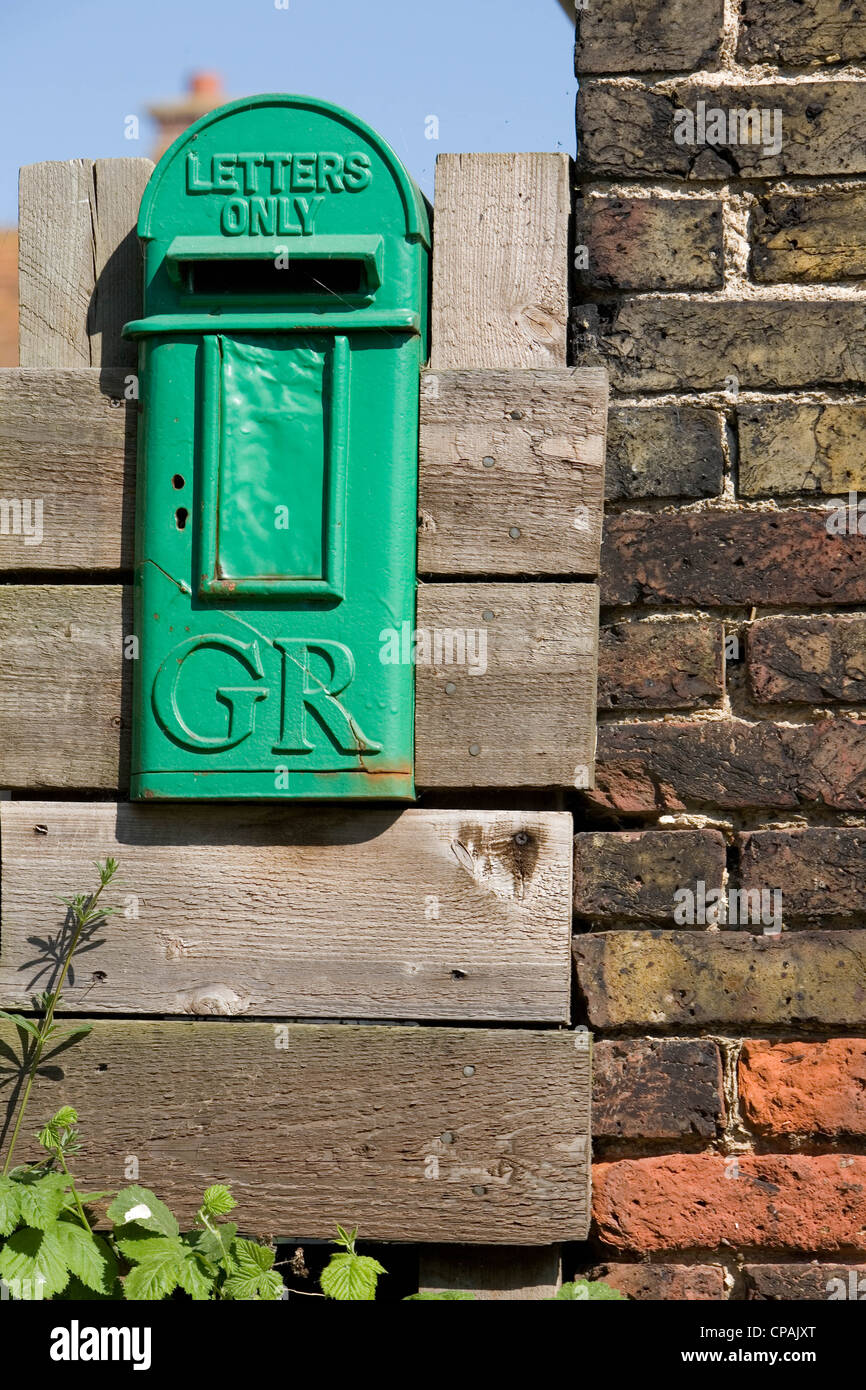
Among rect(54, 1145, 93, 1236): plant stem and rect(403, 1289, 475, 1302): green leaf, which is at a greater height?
rect(54, 1145, 93, 1236): plant stem

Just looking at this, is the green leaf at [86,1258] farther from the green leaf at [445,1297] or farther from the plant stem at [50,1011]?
the green leaf at [445,1297]

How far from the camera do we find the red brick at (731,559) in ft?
6.06

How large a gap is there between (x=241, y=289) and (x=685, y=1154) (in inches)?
55.4

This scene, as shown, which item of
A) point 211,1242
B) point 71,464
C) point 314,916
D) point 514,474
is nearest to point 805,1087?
point 314,916

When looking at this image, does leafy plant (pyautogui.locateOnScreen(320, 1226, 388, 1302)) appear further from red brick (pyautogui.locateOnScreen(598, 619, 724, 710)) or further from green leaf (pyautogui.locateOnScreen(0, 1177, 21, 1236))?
red brick (pyautogui.locateOnScreen(598, 619, 724, 710))

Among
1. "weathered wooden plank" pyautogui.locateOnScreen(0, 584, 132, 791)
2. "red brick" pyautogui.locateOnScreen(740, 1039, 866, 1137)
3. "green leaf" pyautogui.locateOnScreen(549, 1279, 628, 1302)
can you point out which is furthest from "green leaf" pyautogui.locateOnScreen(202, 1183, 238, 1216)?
"red brick" pyautogui.locateOnScreen(740, 1039, 866, 1137)

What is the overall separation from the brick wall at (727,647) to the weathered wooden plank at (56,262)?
2.53ft

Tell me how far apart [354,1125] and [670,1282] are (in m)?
0.50

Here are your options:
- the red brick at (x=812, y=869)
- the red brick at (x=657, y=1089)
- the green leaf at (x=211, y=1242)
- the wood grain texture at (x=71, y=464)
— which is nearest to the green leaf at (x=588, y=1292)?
the red brick at (x=657, y=1089)

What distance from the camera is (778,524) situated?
6.09ft

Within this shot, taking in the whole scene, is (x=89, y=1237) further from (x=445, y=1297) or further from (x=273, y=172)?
(x=273, y=172)

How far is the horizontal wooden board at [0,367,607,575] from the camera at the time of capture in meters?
1.86

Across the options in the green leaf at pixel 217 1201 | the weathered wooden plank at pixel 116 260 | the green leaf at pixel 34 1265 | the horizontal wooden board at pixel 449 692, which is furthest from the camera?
the weathered wooden plank at pixel 116 260
